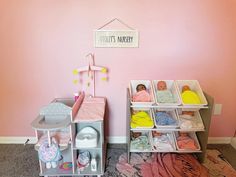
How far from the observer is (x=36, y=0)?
5.84 ft

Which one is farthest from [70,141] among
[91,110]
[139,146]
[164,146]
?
[164,146]

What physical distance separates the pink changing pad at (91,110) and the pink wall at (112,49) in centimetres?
16

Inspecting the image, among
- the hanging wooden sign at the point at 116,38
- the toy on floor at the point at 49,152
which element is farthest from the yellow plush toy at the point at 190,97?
the toy on floor at the point at 49,152

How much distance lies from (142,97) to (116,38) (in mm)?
613

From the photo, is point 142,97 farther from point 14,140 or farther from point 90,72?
point 14,140

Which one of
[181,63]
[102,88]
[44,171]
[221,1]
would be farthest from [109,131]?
[221,1]

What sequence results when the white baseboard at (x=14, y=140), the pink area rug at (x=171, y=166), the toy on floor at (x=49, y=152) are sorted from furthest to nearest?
the white baseboard at (x=14, y=140) < the pink area rug at (x=171, y=166) < the toy on floor at (x=49, y=152)

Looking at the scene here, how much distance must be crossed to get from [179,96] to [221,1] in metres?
0.96

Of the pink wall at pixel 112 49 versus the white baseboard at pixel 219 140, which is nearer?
the pink wall at pixel 112 49

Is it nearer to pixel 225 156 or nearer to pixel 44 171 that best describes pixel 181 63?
pixel 225 156

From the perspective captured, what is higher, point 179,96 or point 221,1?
point 221,1

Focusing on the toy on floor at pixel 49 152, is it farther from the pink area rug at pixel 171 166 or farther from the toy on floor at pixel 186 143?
the toy on floor at pixel 186 143

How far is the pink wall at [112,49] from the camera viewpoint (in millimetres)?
1804

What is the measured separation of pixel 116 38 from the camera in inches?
73.2
